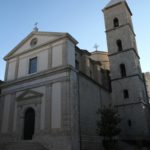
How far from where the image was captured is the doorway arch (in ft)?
50.1

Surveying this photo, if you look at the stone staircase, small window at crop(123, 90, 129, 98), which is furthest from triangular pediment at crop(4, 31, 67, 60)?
small window at crop(123, 90, 129, 98)

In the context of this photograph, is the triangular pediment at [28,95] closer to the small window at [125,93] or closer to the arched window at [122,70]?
the small window at [125,93]

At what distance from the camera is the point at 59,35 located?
1658 cm

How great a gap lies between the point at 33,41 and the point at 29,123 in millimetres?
7628

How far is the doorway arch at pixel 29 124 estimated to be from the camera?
15281 mm

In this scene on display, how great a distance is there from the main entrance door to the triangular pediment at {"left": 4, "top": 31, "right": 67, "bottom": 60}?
19.3 ft

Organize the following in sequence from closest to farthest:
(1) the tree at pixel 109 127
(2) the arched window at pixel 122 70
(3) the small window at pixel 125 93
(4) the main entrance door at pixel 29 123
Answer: (1) the tree at pixel 109 127 < (4) the main entrance door at pixel 29 123 < (3) the small window at pixel 125 93 < (2) the arched window at pixel 122 70

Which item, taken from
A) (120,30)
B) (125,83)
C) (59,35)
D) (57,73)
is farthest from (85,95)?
(120,30)

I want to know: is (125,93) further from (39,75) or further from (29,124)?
(29,124)

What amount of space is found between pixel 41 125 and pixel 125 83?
1074 centimetres

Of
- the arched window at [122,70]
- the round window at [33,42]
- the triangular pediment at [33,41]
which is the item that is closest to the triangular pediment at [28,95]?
the triangular pediment at [33,41]

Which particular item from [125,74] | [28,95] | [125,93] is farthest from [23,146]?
[125,74]

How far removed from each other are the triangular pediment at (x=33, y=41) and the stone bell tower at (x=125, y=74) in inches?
340

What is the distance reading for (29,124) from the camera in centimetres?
1560
